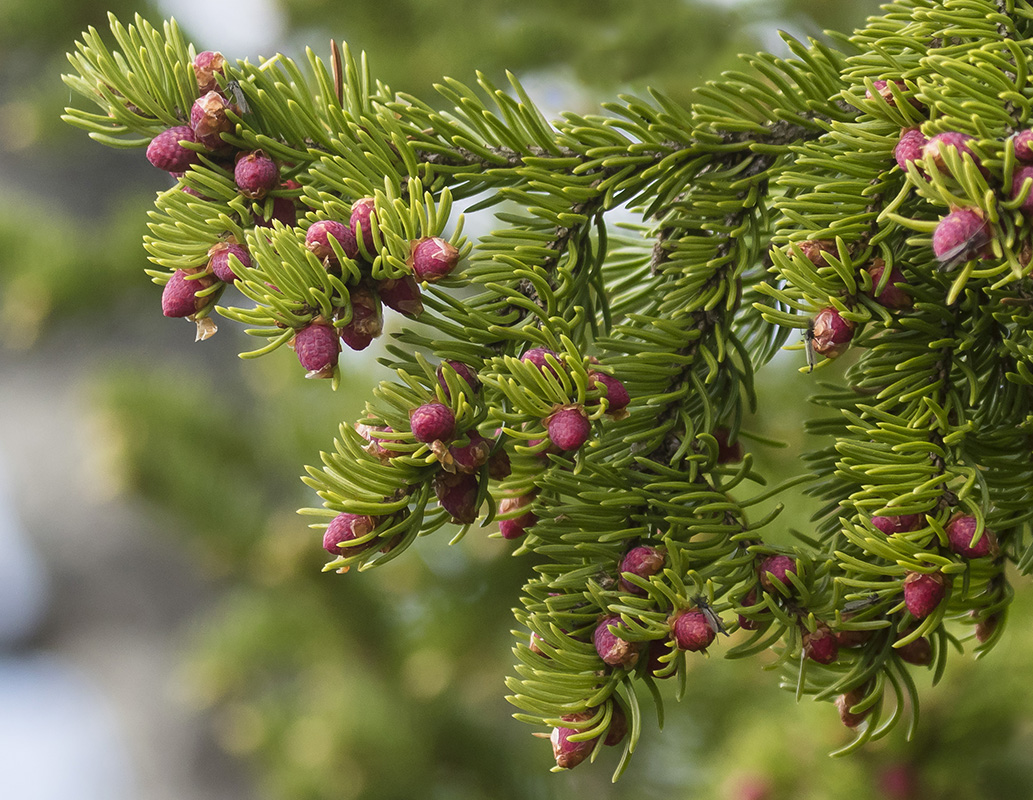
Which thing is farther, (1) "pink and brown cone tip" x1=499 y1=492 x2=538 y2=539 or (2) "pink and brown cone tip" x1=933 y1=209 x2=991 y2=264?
(1) "pink and brown cone tip" x1=499 y1=492 x2=538 y2=539

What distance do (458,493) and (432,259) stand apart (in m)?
0.10

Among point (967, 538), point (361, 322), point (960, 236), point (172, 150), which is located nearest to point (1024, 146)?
point (960, 236)

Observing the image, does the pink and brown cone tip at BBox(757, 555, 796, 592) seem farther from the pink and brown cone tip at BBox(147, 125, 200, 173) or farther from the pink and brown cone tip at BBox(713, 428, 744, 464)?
the pink and brown cone tip at BBox(147, 125, 200, 173)

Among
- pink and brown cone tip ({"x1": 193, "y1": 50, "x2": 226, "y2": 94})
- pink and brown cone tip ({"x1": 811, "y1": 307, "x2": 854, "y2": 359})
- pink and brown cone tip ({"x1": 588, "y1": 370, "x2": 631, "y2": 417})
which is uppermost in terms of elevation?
pink and brown cone tip ({"x1": 193, "y1": 50, "x2": 226, "y2": 94})

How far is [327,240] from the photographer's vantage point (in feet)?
1.18

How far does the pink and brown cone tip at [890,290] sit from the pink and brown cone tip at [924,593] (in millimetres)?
112

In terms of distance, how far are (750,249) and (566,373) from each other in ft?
0.50

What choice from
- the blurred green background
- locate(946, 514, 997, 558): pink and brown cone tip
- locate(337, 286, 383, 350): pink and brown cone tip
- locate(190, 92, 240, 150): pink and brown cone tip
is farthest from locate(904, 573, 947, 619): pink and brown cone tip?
the blurred green background

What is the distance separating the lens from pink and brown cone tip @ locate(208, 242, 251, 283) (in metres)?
0.38

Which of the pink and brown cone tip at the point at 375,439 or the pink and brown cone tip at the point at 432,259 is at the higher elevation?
the pink and brown cone tip at the point at 432,259

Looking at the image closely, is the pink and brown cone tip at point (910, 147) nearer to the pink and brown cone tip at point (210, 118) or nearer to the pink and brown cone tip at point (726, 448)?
the pink and brown cone tip at point (726, 448)

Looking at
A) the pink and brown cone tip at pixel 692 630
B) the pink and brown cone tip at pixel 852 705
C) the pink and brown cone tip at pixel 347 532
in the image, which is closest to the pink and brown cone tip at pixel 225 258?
the pink and brown cone tip at pixel 347 532

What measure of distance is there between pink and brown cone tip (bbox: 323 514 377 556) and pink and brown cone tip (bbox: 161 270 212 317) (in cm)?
12

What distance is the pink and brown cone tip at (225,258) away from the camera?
385 millimetres
